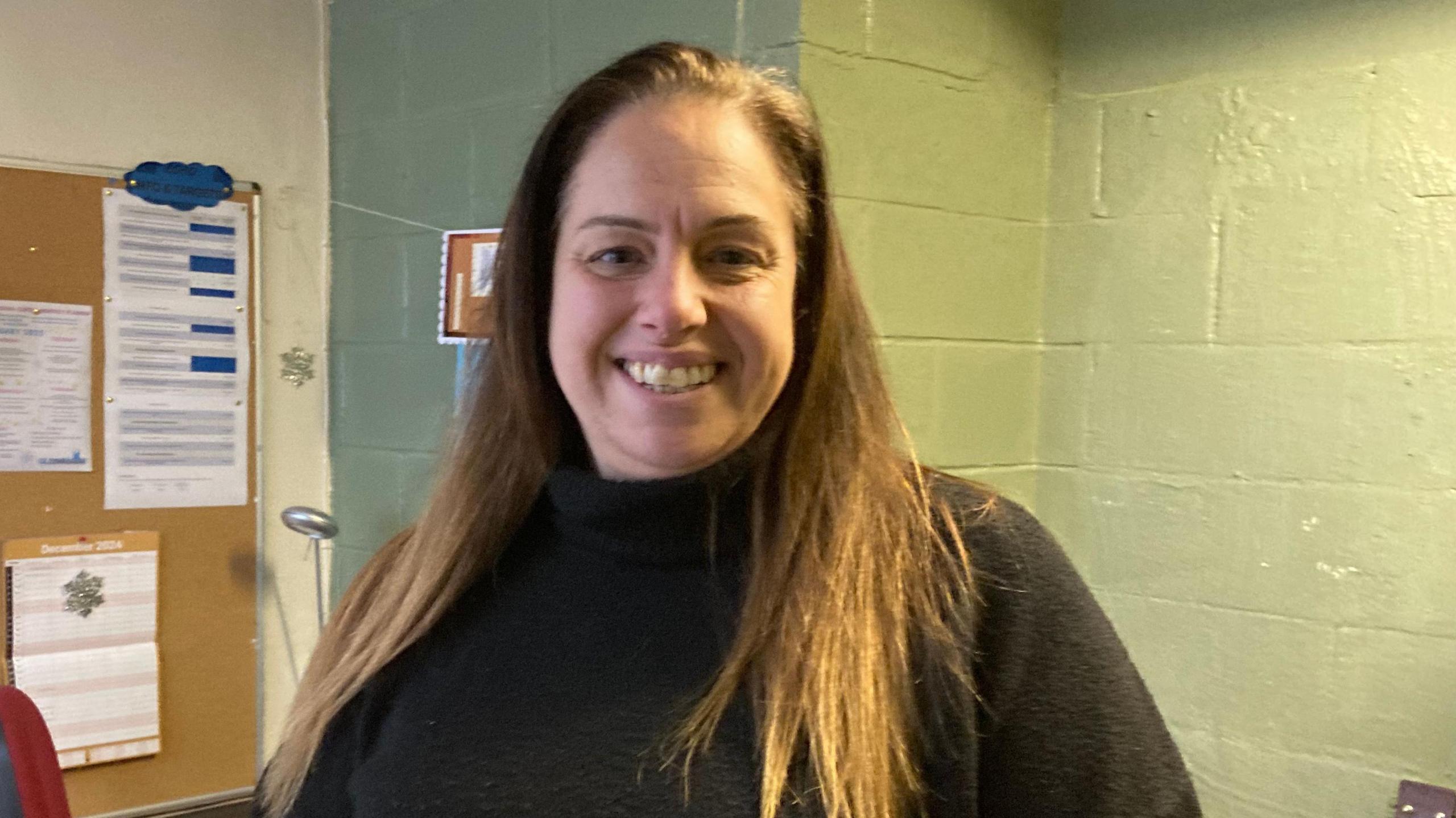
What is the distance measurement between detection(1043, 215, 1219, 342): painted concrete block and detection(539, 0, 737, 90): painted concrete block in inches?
25.5

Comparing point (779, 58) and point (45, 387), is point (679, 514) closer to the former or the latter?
point (779, 58)

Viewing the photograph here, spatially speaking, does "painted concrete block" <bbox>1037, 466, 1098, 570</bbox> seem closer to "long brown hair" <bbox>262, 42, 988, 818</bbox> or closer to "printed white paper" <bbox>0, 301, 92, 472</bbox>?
"long brown hair" <bbox>262, 42, 988, 818</bbox>

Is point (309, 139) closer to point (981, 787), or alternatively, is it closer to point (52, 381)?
point (52, 381)

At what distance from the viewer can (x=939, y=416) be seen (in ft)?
5.64

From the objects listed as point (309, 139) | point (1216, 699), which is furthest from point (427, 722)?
point (309, 139)

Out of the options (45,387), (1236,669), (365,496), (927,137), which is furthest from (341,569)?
(1236,669)

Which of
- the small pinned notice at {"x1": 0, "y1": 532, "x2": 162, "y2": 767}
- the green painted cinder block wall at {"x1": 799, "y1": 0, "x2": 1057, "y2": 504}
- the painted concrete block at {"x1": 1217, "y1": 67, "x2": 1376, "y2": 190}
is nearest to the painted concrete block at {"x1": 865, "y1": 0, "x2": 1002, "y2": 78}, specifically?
the green painted cinder block wall at {"x1": 799, "y1": 0, "x2": 1057, "y2": 504}

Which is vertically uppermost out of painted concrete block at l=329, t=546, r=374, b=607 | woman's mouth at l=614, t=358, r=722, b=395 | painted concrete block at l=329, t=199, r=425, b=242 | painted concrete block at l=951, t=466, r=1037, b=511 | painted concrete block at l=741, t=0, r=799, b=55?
painted concrete block at l=741, t=0, r=799, b=55

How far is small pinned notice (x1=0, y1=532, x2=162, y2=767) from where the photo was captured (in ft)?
6.26

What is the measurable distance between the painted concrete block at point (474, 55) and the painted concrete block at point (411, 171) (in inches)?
1.9

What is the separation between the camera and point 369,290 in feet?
7.19

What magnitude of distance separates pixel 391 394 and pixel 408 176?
1.39ft

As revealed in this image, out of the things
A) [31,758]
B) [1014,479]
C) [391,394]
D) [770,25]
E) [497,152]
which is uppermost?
[770,25]

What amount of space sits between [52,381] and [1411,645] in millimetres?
2177
